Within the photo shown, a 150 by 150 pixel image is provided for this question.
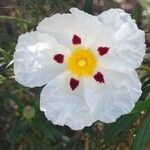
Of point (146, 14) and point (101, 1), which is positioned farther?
point (101, 1)

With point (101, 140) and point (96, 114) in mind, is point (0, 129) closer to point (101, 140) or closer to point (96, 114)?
point (101, 140)

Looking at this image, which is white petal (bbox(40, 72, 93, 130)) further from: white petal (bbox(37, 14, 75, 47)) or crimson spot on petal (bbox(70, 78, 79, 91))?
white petal (bbox(37, 14, 75, 47))

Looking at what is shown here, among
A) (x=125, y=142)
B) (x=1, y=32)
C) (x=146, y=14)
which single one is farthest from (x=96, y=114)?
(x=1, y=32)

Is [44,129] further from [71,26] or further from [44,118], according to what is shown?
[71,26]

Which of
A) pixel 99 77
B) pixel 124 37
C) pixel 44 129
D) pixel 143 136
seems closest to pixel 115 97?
pixel 99 77

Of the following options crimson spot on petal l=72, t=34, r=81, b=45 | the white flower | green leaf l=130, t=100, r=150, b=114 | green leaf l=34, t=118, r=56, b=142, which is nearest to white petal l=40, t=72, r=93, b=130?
the white flower

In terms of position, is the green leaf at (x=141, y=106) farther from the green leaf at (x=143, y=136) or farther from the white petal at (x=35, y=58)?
the white petal at (x=35, y=58)
